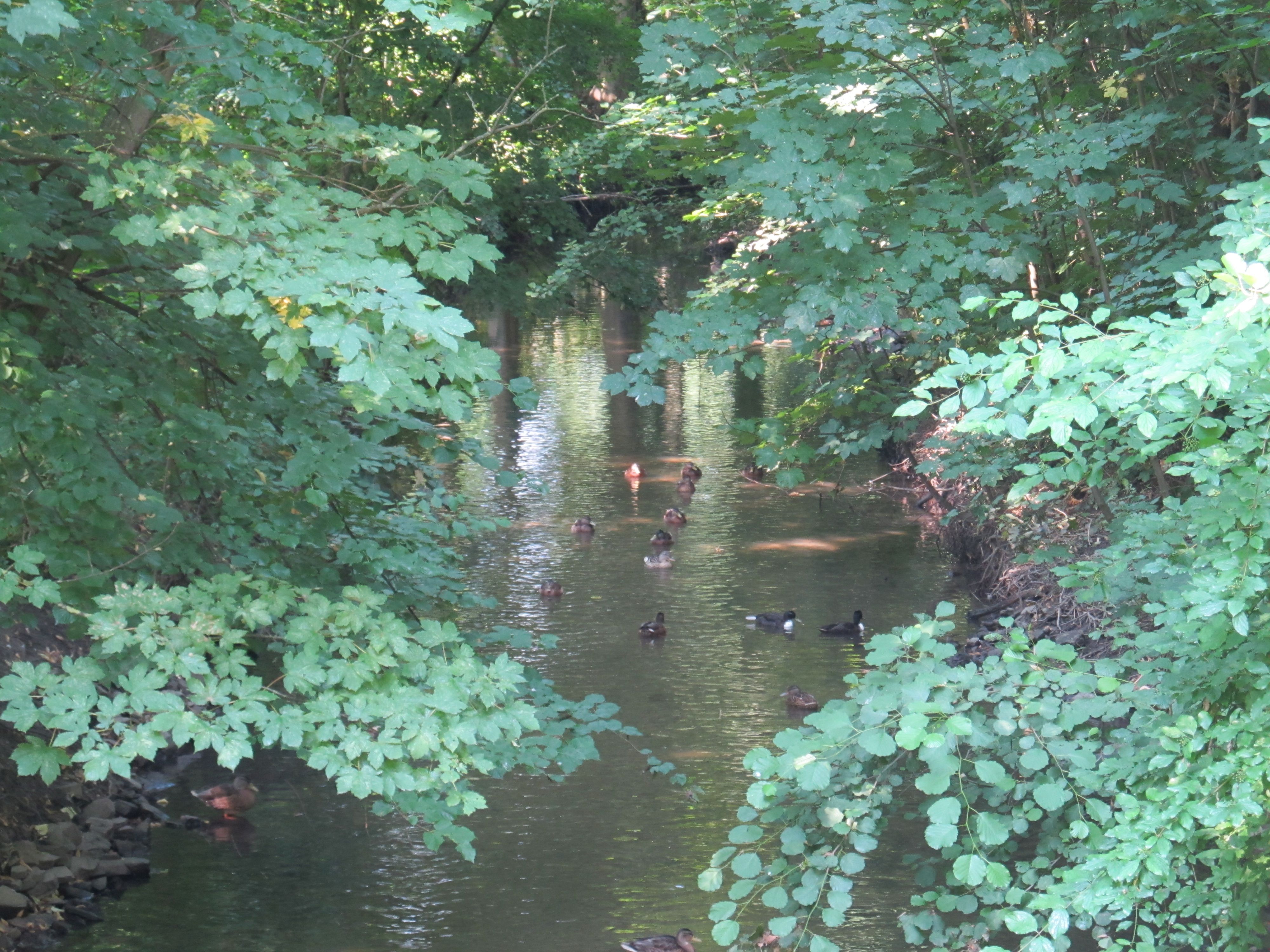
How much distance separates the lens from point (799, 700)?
9633 millimetres

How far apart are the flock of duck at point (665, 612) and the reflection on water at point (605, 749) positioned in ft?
0.38

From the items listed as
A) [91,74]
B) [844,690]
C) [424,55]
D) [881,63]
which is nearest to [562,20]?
[424,55]

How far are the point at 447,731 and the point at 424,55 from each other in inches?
472

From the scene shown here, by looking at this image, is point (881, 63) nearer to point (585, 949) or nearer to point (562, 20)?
point (585, 949)

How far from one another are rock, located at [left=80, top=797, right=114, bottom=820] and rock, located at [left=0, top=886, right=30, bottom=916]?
1.10 meters

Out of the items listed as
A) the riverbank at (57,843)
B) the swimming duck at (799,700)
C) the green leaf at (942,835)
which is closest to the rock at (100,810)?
the riverbank at (57,843)

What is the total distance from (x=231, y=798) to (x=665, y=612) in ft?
15.8

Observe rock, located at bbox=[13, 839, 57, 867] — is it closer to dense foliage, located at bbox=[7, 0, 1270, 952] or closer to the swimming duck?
dense foliage, located at bbox=[7, 0, 1270, 952]

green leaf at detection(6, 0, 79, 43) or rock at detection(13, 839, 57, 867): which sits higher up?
green leaf at detection(6, 0, 79, 43)

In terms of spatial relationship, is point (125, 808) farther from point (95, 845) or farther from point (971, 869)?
point (971, 869)

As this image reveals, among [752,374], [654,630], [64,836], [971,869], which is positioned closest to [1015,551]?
[654,630]

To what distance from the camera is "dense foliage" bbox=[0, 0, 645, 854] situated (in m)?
3.76

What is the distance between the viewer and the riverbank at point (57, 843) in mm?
6738

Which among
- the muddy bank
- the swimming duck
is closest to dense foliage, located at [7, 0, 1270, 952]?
the muddy bank
